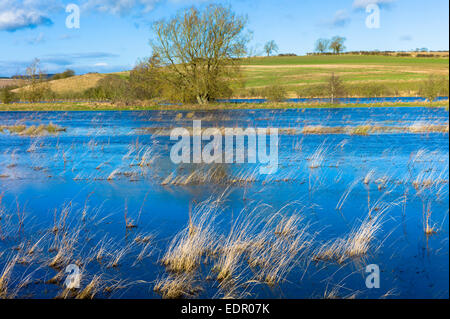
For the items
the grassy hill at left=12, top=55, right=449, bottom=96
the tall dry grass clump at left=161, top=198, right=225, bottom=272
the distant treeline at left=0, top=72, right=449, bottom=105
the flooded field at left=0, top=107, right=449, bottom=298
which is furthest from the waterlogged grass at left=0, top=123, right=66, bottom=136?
the grassy hill at left=12, top=55, right=449, bottom=96

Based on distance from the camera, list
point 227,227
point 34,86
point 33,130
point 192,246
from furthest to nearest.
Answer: point 34,86
point 33,130
point 227,227
point 192,246

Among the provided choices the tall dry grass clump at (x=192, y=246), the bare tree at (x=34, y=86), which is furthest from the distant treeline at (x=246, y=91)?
the tall dry grass clump at (x=192, y=246)

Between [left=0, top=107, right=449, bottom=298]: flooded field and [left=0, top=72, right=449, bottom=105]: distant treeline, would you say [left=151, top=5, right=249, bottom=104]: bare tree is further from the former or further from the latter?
[left=0, top=107, right=449, bottom=298]: flooded field

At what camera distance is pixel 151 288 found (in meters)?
5.96

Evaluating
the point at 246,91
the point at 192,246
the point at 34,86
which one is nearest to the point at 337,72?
the point at 246,91

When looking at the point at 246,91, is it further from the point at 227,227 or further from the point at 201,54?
the point at 227,227

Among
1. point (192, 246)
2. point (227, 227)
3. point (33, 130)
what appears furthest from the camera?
point (33, 130)

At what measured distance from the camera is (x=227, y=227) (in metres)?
8.14

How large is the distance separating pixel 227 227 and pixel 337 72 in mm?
77727

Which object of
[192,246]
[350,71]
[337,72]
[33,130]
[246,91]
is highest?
[350,71]
